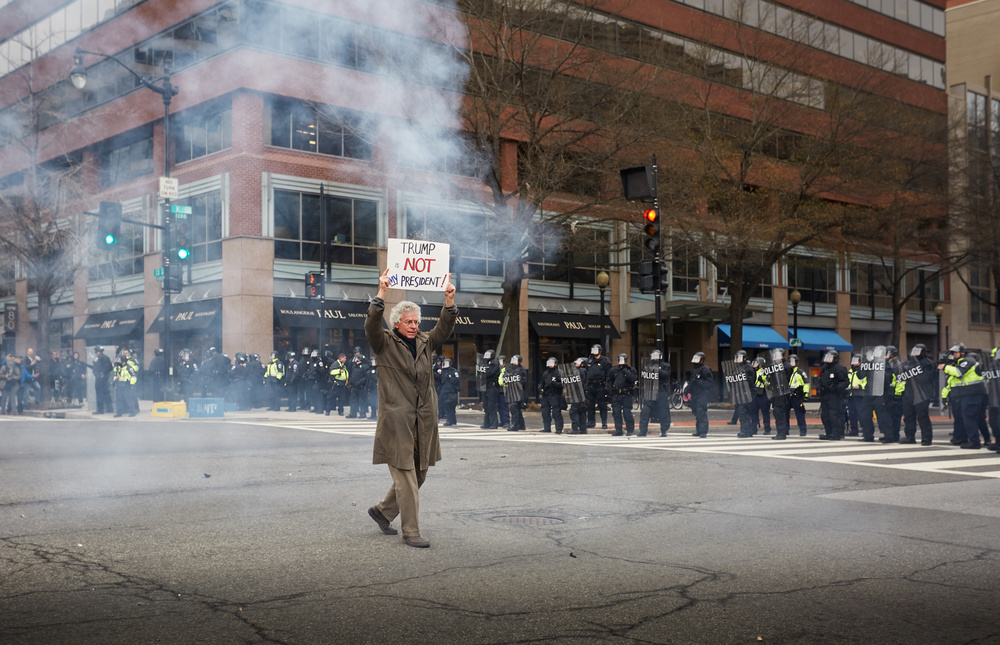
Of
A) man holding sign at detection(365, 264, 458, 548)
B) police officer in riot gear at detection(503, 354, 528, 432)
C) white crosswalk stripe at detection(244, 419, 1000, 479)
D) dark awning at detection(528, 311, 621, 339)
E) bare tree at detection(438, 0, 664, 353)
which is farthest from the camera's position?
dark awning at detection(528, 311, 621, 339)

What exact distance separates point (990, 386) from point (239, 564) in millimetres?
13582

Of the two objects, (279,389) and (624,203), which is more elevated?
(624,203)

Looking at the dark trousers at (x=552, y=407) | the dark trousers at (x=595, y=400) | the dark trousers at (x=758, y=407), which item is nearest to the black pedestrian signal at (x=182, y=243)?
the dark trousers at (x=552, y=407)

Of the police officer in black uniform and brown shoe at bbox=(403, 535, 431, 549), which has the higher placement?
the police officer in black uniform

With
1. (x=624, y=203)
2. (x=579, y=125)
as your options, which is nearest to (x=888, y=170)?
(x=624, y=203)

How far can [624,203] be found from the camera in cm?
2667

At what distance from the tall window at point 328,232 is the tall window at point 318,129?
6878 mm

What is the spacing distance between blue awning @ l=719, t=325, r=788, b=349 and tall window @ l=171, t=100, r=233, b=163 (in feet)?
112

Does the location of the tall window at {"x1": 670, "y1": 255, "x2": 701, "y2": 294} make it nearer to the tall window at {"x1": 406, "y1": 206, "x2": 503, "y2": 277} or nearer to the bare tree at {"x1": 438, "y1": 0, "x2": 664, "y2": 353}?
the bare tree at {"x1": 438, "y1": 0, "x2": 664, "y2": 353}

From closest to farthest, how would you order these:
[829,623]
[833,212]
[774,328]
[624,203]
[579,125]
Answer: [829,623], [579,125], [624,203], [833,212], [774,328]

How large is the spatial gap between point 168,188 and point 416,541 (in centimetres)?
486

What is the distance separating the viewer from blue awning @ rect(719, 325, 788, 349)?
43.1 meters

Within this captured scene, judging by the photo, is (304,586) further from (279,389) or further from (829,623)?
(279,389)

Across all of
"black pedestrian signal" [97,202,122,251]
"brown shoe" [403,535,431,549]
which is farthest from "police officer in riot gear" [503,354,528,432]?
"brown shoe" [403,535,431,549]
